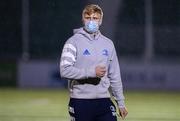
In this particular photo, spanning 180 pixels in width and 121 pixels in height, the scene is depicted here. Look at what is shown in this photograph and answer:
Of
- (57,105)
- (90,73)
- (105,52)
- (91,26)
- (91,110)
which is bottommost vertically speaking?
(57,105)

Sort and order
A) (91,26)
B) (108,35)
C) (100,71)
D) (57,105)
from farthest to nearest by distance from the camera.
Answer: (108,35), (57,105), (91,26), (100,71)

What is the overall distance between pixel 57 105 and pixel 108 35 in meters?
3.35

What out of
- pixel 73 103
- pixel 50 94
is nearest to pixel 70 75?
pixel 73 103

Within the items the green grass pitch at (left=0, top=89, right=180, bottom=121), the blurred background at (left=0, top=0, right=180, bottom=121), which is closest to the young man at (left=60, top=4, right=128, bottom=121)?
the green grass pitch at (left=0, top=89, right=180, bottom=121)

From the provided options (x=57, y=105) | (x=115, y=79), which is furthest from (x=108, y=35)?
(x=115, y=79)

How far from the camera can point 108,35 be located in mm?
14922

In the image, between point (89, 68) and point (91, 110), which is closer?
point (89, 68)

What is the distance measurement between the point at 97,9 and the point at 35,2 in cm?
1013

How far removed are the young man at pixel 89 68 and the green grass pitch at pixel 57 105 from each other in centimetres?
442

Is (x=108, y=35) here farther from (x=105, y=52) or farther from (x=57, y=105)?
(x=105, y=52)

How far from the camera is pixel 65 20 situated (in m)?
15.3

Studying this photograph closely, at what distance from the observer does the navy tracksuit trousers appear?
5340 millimetres

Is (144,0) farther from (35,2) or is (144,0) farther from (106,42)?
(106,42)

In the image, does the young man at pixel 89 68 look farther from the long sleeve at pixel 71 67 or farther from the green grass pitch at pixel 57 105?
the green grass pitch at pixel 57 105
